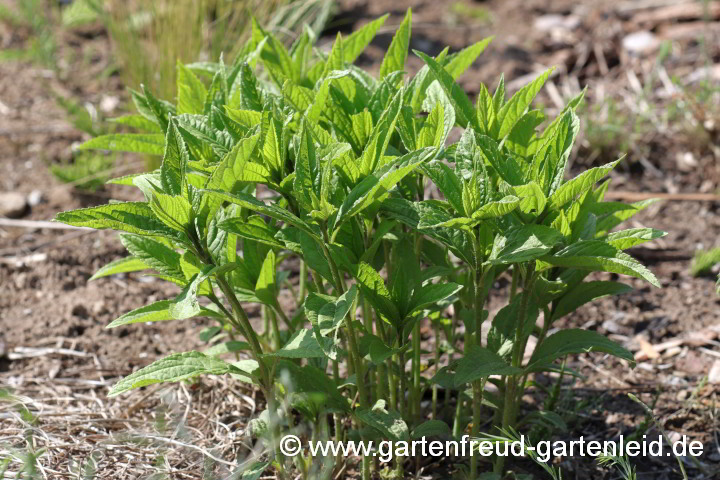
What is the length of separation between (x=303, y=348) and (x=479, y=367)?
0.38 metres

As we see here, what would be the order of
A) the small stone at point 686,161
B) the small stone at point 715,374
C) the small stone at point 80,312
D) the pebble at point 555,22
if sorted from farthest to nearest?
1. the pebble at point 555,22
2. the small stone at point 686,161
3. the small stone at point 80,312
4. the small stone at point 715,374

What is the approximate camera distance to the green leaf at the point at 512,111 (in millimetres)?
1883

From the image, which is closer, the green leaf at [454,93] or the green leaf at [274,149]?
the green leaf at [274,149]

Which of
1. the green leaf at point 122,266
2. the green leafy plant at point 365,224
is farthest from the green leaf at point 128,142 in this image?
the green leaf at point 122,266

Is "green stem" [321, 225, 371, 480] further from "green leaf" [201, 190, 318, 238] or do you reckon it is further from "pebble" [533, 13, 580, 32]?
"pebble" [533, 13, 580, 32]

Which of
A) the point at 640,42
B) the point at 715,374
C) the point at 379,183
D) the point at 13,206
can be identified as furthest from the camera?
the point at 640,42

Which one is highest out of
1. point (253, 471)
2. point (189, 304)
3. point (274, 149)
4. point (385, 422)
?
point (274, 149)

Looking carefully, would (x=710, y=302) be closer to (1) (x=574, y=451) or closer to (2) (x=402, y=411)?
(1) (x=574, y=451)

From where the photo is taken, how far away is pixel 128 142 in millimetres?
2023

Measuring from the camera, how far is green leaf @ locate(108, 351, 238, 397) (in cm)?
172

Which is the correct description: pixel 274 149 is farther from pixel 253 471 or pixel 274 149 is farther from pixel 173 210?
pixel 253 471

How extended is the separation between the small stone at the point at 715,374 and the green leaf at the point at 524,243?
1.18m

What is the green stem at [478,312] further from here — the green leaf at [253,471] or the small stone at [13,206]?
the small stone at [13,206]

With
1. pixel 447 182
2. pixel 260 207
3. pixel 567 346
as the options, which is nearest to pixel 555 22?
pixel 567 346
